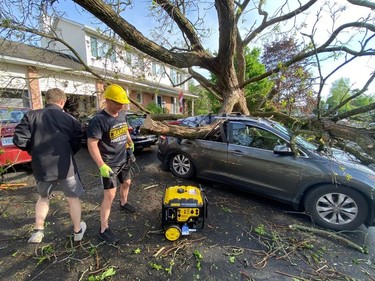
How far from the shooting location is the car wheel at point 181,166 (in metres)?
4.63

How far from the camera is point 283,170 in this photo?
340 centimetres

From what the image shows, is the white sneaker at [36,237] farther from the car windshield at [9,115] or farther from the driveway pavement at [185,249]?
the car windshield at [9,115]

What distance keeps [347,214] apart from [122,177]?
3457 mm

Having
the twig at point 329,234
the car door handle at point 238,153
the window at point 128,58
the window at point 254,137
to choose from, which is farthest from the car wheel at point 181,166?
the window at point 128,58

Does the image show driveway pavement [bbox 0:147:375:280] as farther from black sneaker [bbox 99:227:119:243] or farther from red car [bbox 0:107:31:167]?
red car [bbox 0:107:31:167]

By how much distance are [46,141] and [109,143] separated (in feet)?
2.21

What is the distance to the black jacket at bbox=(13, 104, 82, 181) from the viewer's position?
2.24 metres

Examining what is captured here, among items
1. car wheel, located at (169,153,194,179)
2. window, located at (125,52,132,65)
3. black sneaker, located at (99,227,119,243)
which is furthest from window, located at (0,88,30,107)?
black sneaker, located at (99,227,119,243)

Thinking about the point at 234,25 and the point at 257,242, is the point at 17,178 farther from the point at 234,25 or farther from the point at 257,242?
the point at 234,25

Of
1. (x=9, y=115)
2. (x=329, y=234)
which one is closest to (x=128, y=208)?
(x=329, y=234)

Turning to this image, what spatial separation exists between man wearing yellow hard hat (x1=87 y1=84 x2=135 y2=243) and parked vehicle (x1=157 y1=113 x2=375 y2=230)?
2079mm

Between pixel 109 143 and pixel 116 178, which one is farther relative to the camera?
pixel 116 178

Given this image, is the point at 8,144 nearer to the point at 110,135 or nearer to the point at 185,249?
the point at 110,135

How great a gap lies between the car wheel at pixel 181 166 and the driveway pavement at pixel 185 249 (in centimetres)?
117
